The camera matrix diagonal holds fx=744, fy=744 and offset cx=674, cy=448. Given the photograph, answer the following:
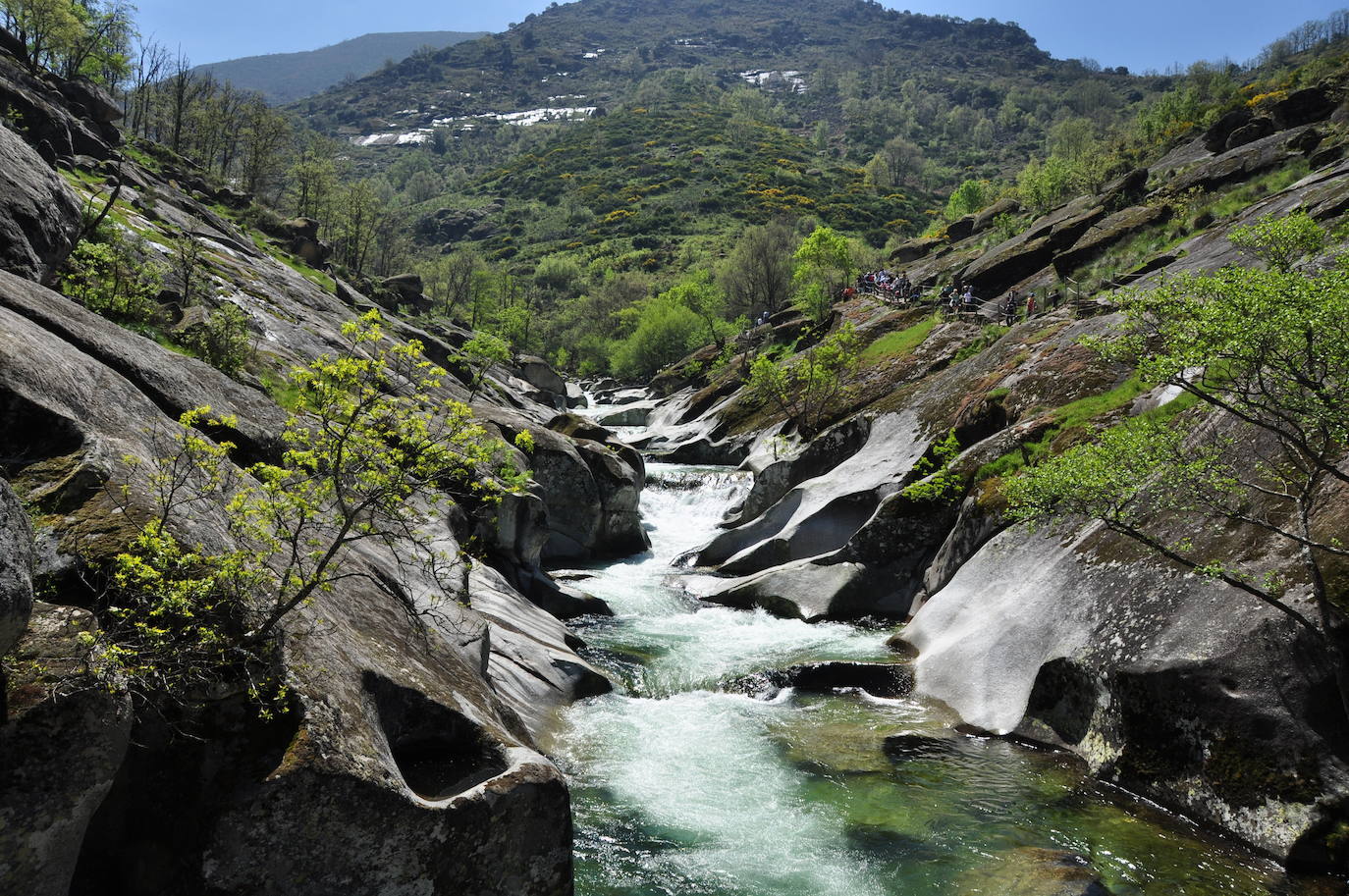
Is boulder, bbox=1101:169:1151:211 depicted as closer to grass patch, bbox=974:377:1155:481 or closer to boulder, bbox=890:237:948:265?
grass patch, bbox=974:377:1155:481

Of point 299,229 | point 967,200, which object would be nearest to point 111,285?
point 299,229

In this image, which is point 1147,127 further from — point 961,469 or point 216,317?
point 216,317

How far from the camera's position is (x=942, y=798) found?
516 inches

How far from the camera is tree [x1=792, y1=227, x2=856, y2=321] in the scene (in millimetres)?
64750

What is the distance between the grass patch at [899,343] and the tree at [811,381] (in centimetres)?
186

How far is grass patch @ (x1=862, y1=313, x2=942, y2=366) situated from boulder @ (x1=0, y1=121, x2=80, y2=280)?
36.8 meters

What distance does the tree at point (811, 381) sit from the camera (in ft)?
128

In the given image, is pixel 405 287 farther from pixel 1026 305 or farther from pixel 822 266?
pixel 1026 305

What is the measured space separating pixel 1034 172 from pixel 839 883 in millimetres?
99627

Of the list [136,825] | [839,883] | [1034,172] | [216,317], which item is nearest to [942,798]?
[839,883]

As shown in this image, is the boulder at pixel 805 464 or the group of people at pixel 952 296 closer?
the boulder at pixel 805 464

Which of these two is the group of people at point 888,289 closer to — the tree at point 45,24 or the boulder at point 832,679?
the boulder at point 832,679

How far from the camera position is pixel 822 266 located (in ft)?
221

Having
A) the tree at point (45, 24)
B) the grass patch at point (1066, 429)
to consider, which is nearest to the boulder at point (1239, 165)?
the grass patch at point (1066, 429)
